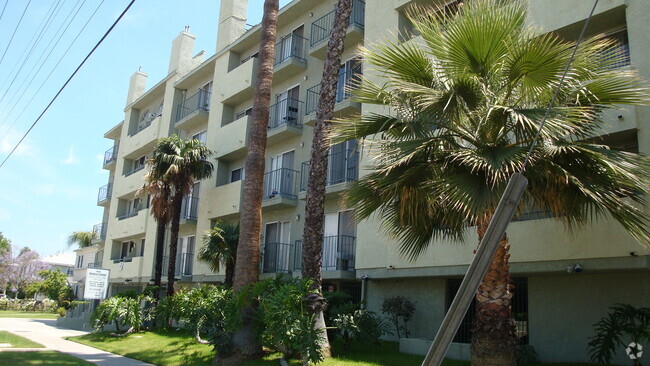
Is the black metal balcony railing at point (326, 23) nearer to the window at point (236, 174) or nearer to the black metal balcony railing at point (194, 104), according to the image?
the window at point (236, 174)

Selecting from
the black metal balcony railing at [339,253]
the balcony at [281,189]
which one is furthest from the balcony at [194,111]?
the black metal balcony railing at [339,253]

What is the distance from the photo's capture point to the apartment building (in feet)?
39.5

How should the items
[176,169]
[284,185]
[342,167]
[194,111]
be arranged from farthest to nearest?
1. [194,111]
2. [176,169]
3. [284,185]
4. [342,167]

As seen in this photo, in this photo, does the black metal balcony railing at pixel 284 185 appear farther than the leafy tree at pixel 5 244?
No

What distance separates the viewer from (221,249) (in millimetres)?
20312

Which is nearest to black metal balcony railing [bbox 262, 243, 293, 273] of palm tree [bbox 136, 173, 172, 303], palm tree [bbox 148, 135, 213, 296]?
palm tree [bbox 148, 135, 213, 296]

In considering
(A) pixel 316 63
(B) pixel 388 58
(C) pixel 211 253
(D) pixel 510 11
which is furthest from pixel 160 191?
(D) pixel 510 11

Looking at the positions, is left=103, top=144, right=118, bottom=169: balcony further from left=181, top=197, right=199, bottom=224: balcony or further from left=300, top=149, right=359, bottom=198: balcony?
left=300, top=149, right=359, bottom=198: balcony

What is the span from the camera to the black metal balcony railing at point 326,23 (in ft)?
65.7

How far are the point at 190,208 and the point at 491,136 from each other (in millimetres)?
20368

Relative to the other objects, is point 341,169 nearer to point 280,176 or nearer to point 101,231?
point 280,176

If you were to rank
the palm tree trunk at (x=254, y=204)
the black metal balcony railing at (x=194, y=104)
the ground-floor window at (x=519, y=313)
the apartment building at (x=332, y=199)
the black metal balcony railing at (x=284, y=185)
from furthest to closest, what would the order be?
1. the black metal balcony railing at (x=194, y=104)
2. the black metal balcony railing at (x=284, y=185)
3. the ground-floor window at (x=519, y=313)
4. the palm tree trunk at (x=254, y=204)
5. the apartment building at (x=332, y=199)

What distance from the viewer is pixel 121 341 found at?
20000 mm

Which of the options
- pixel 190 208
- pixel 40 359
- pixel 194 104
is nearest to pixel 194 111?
pixel 194 104
